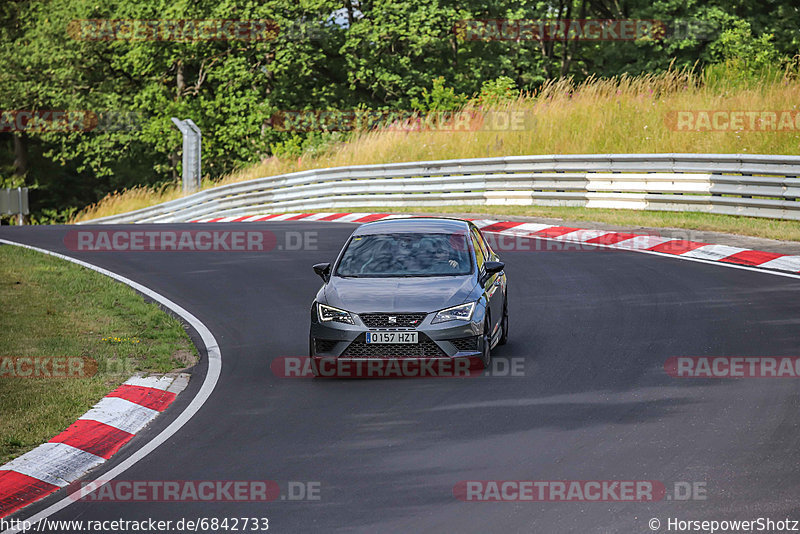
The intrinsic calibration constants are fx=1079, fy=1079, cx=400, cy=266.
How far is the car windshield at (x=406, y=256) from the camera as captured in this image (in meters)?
11.2

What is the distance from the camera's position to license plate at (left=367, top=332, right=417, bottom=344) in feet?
33.4

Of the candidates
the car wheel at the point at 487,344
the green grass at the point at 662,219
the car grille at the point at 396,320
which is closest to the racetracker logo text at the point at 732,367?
the car wheel at the point at 487,344

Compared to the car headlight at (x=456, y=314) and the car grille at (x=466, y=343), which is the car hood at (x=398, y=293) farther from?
the car grille at (x=466, y=343)

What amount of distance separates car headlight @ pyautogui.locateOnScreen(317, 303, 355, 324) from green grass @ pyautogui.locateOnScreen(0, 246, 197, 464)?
6.06 ft

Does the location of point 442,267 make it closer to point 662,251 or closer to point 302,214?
point 662,251

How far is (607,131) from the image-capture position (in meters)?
27.7

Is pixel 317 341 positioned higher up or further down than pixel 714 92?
further down

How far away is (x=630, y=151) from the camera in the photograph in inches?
1050

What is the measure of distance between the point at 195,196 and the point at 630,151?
14761mm

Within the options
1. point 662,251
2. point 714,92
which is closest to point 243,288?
point 662,251

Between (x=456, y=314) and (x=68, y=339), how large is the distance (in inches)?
192

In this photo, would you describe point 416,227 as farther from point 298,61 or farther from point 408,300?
point 298,61

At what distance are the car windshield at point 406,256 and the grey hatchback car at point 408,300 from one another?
10mm

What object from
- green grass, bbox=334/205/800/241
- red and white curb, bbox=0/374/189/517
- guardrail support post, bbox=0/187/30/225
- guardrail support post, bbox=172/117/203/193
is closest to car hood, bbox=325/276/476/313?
red and white curb, bbox=0/374/189/517
